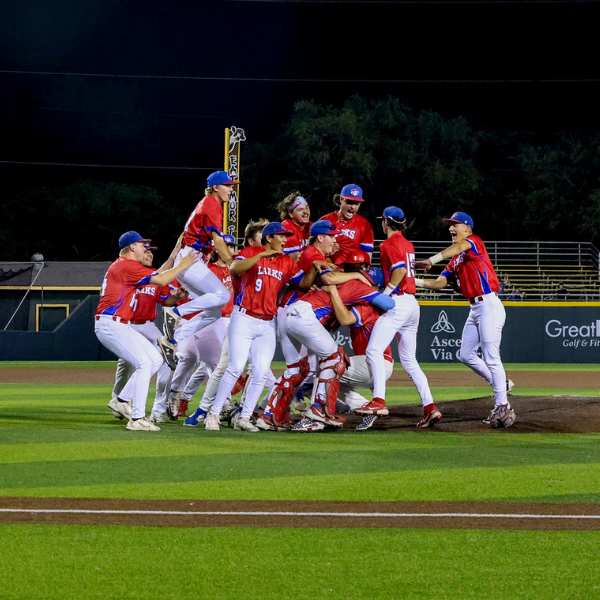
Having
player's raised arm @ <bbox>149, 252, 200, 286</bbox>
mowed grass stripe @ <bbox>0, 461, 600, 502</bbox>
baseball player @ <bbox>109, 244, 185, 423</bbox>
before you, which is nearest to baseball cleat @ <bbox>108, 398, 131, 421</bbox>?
baseball player @ <bbox>109, 244, 185, 423</bbox>

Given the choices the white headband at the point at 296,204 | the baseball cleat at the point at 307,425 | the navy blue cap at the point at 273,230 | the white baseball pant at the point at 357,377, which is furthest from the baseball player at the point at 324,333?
the white headband at the point at 296,204

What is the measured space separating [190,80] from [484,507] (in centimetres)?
5643

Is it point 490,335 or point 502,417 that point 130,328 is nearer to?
point 490,335

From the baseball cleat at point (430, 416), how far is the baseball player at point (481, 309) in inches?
23.6

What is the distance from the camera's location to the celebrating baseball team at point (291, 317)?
9.13 metres

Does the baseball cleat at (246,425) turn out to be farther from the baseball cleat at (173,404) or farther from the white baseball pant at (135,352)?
the baseball cleat at (173,404)

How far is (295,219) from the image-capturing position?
10.5 m

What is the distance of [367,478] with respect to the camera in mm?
6590

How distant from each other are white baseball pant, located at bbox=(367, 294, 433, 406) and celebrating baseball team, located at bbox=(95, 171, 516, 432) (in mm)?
12

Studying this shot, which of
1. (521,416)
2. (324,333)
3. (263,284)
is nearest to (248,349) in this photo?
(263,284)

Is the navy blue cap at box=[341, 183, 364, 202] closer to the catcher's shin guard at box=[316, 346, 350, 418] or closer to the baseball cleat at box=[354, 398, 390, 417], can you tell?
the catcher's shin guard at box=[316, 346, 350, 418]

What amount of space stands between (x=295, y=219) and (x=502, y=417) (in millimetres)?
3140

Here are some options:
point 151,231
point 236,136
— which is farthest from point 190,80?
point 236,136

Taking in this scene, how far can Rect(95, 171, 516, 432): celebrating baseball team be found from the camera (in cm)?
913
